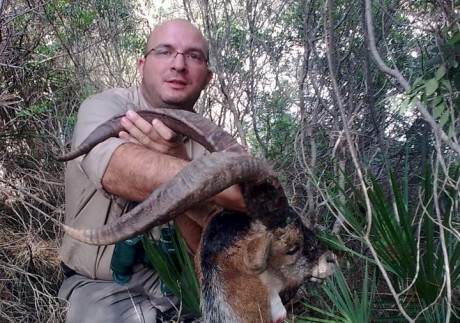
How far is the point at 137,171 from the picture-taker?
2879mm

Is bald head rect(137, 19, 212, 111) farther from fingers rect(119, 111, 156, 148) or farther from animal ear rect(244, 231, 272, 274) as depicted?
animal ear rect(244, 231, 272, 274)

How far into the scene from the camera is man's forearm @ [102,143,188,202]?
2.79 metres

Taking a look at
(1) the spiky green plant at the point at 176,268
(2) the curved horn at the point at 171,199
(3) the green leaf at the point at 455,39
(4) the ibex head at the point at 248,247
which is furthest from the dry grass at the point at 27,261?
(3) the green leaf at the point at 455,39

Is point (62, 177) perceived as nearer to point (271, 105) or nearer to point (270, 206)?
point (271, 105)

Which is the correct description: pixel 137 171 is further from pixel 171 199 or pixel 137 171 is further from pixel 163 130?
pixel 171 199

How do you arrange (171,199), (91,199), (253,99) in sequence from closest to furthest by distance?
(171,199) → (91,199) → (253,99)

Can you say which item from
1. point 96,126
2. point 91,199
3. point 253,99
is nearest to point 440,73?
point 96,126

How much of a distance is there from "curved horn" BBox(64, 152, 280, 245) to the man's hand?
0.74 meters

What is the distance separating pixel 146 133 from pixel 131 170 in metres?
0.29


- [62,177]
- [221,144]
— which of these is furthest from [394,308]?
[62,177]

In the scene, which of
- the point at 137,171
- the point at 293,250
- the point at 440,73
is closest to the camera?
the point at 137,171

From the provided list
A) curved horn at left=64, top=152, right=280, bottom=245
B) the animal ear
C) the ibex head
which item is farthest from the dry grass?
curved horn at left=64, top=152, right=280, bottom=245

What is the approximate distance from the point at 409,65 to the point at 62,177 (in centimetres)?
459

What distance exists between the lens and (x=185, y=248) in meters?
3.44
